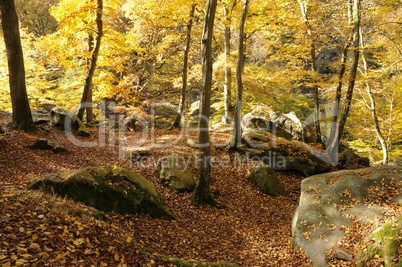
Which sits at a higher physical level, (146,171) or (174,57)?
(174,57)

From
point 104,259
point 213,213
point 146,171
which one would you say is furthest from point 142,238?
point 146,171

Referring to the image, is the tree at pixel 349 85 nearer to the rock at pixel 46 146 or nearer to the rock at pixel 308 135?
the rock at pixel 308 135

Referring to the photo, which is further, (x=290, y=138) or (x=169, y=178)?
(x=290, y=138)

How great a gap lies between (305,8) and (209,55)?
951 centimetres

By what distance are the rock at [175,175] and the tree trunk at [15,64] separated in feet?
18.3

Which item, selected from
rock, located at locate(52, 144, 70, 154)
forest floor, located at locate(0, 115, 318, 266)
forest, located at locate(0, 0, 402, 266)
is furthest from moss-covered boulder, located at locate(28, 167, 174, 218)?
rock, located at locate(52, 144, 70, 154)

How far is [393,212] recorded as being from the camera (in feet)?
17.9

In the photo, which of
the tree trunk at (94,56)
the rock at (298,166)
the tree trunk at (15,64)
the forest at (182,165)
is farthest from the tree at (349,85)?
the tree trunk at (15,64)

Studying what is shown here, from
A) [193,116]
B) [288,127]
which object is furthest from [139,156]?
[193,116]

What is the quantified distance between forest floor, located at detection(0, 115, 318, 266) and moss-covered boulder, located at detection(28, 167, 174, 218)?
1.01 ft

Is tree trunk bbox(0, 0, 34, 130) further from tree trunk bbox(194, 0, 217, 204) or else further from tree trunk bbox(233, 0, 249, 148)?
tree trunk bbox(233, 0, 249, 148)

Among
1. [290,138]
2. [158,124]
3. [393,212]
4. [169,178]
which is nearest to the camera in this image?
[393,212]

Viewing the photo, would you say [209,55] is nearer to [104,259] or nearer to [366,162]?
[104,259]

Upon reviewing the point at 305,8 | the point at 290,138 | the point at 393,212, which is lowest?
the point at 393,212
